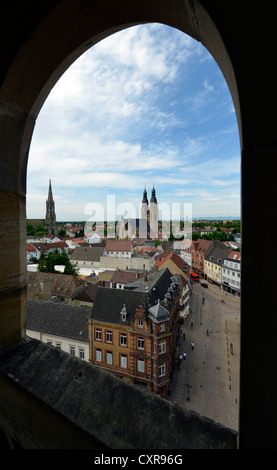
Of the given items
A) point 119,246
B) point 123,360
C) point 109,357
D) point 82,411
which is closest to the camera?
point 82,411

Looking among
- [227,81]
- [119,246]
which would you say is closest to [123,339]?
[227,81]

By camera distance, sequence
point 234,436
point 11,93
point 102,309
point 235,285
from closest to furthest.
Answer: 1. point 234,436
2. point 11,93
3. point 102,309
4. point 235,285

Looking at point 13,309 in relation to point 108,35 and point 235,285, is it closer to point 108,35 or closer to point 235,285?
point 108,35

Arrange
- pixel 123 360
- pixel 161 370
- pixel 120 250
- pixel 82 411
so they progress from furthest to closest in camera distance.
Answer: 1. pixel 120 250
2. pixel 123 360
3. pixel 161 370
4. pixel 82 411

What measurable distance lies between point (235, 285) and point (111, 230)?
64.6m

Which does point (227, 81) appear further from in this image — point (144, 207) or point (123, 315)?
point (144, 207)

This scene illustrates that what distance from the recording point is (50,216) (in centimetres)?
10081

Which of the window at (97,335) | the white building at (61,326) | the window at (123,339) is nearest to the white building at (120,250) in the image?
the white building at (61,326)

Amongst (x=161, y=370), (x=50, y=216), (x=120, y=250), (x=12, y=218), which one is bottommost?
(x=161, y=370)

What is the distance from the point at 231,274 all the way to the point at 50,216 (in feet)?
278

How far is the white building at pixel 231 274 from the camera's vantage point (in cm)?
3528

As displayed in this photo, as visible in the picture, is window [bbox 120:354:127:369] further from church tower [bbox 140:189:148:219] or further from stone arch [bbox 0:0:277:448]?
church tower [bbox 140:189:148:219]

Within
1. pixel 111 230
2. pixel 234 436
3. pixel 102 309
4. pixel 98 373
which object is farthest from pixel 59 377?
pixel 111 230

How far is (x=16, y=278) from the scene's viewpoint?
1663mm
